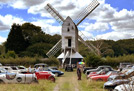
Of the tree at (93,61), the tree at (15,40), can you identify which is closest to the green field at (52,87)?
the tree at (93,61)

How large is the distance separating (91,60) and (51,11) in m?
16.3

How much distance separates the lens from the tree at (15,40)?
73250mm

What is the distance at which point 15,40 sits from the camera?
73062mm

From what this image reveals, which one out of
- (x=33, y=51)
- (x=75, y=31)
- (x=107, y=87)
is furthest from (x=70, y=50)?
(x=107, y=87)

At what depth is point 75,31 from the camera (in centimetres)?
5159

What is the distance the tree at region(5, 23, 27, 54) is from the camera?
7325 centimetres

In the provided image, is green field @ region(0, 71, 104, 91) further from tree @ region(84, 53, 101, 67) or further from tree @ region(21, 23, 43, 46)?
tree @ region(21, 23, 43, 46)

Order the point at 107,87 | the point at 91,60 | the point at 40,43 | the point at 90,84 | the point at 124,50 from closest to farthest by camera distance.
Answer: the point at 107,87 → the point at 90,84 → the point at 91,60 → the point at 40,43 → the point at 124,50

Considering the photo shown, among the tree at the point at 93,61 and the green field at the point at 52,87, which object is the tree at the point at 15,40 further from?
the green field at the point at 52,87

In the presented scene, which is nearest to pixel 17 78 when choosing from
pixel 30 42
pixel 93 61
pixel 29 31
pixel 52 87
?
pixel 52 87

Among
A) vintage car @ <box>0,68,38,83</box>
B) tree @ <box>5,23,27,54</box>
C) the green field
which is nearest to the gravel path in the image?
the green field

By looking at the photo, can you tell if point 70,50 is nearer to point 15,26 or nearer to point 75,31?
point 75,31

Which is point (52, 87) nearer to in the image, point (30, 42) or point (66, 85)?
point (66, 85)

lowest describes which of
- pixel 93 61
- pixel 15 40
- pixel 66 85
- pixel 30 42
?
pixel 66 85
